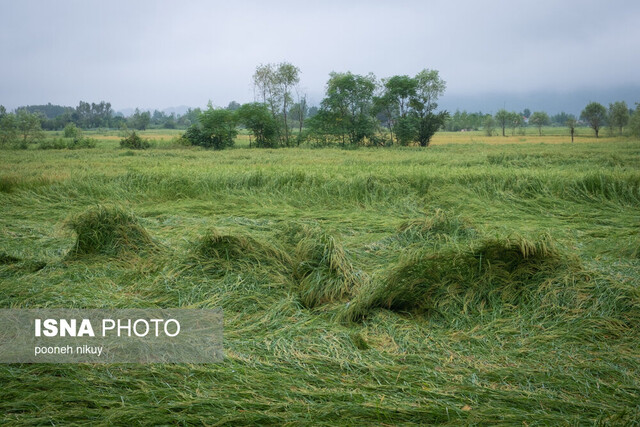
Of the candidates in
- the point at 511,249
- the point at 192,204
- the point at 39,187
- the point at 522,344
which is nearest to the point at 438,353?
the point at 522,344

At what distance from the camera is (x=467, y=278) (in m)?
Result: 3.78

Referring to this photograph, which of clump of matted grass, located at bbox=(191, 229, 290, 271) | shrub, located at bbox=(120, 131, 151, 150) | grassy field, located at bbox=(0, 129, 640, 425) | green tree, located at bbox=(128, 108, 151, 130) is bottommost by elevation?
grassy field, located at bbox=(0, 129, 640, 425)

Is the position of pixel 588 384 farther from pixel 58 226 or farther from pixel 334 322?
pixel 58 226

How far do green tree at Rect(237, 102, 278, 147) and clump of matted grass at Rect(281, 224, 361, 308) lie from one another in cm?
2609

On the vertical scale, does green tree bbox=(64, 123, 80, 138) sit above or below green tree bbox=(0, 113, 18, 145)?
above

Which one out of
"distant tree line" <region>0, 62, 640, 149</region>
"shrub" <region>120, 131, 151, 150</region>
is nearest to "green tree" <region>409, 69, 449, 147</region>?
"distant tree line" <region>0, 62, 640, 149</region>

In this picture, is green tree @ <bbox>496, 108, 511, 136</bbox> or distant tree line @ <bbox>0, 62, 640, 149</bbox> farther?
green tree @ <bbox>496, 108, 511, 136</bbox>

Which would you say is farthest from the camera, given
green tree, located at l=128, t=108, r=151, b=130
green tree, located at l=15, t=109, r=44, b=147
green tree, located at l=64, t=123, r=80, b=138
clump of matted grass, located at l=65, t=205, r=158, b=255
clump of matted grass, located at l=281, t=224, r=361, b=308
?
green tree, located at l=128, t=108, r=151, b=130

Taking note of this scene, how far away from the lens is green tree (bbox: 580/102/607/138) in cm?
3014

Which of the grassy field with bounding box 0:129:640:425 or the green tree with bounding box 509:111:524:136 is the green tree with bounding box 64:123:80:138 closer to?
the grassy field with bounding box 0:129:640:425

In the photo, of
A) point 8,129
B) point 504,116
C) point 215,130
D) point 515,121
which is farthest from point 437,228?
point 504,116

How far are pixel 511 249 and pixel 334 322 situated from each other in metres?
1.72

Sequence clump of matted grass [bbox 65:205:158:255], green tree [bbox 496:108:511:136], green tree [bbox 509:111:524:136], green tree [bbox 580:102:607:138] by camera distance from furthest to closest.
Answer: green tree [bbox 496:108:511:136] → green tree [bbox 509:111:524:136] → green tree [bbox 580:102:607:138] → clump of matted grass [bbox 65:205:158:255]

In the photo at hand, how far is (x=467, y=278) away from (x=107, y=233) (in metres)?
3.66
